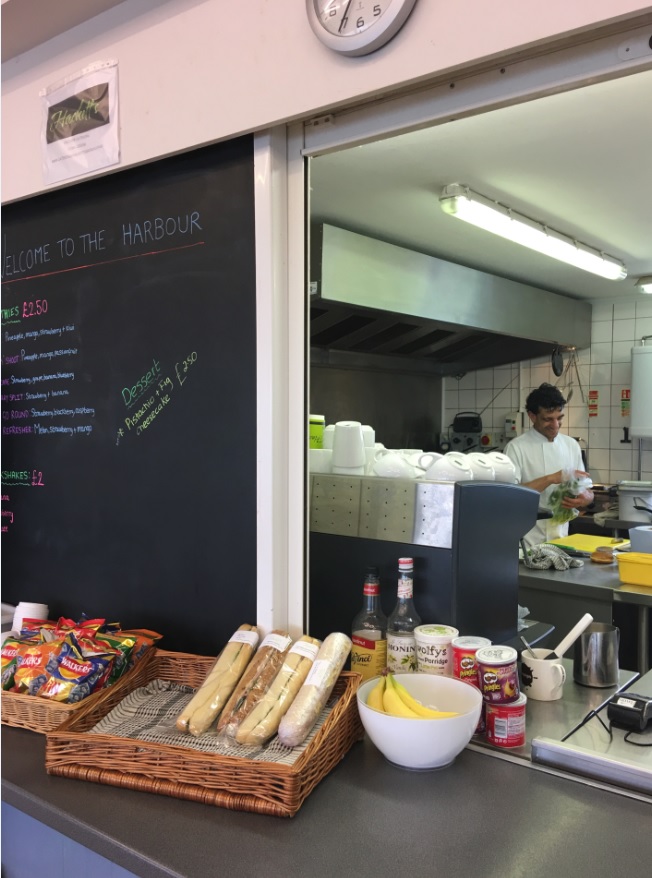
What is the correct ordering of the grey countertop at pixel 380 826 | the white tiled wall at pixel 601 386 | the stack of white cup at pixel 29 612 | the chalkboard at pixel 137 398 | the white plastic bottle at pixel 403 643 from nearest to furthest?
1. the grey countertop at pixel 380 826
2. the white plastic bottle at pixel 403 643
3. the chalkboard at pixel 137 398
4. the stack of white cup at pixel 29 612
5. the white tiled wall at pixel 601 386

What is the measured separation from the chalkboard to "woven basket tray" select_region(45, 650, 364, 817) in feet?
1.27

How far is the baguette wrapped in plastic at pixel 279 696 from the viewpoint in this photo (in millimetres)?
A: 1222

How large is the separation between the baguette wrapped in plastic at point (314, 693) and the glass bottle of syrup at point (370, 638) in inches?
5.5

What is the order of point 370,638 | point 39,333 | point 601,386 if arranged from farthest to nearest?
1. point 601,386
2. point 39,333
3. point 370,638

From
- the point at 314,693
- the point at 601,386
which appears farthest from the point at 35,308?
the point at 601,386

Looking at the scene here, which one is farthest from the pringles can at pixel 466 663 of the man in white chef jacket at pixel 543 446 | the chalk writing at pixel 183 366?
the man in white chef jacket at pixel 543 446

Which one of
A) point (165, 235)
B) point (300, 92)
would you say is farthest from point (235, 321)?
point (300, 92)

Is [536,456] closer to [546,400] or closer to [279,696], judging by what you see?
[546,400]

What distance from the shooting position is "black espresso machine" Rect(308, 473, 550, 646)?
5.30 ft

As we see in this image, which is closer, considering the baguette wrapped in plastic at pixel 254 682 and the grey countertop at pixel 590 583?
the baguette wrapped in plastic at pixel 254 682

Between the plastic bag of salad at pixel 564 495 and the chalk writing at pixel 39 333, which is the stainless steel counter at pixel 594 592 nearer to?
the plastic bag of salad at pixel 564 495

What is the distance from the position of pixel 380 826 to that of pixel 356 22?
134cm

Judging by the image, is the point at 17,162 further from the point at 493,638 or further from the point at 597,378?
the point at 597,378

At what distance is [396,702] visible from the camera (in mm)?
1265
